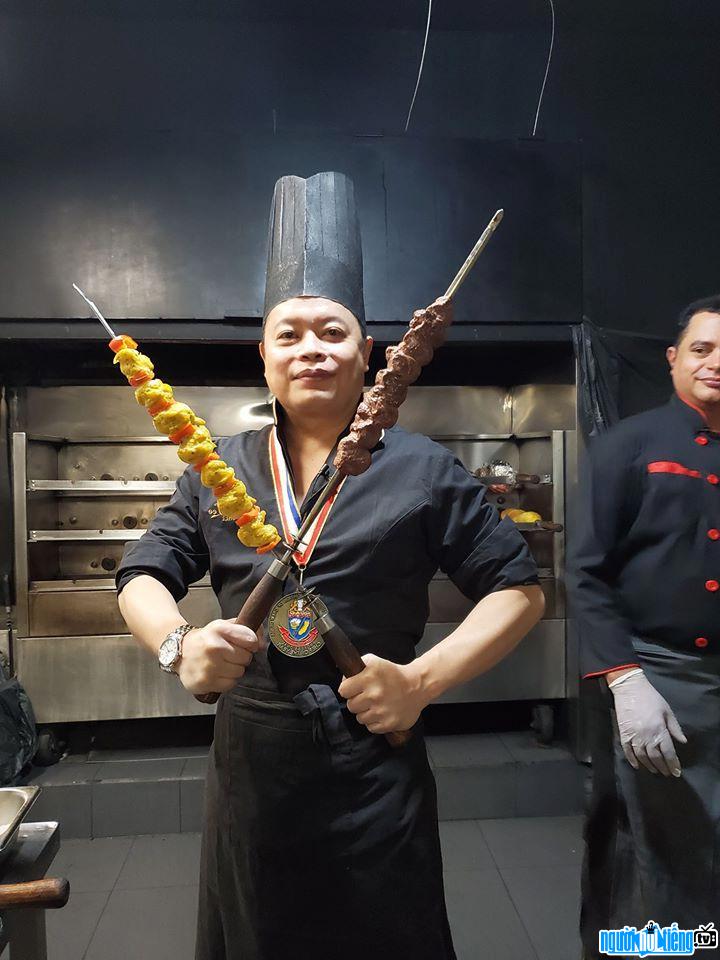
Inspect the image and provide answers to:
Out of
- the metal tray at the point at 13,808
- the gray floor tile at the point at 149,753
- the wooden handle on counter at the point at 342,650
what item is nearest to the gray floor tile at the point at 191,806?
the gray floor tile at the point at 149,753

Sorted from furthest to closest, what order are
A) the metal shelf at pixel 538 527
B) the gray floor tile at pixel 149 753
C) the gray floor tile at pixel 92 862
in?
the gray floor tile at pixel 149 753
the metal shelf at pixel 538 527
the gray floor tile at pixel 92 862

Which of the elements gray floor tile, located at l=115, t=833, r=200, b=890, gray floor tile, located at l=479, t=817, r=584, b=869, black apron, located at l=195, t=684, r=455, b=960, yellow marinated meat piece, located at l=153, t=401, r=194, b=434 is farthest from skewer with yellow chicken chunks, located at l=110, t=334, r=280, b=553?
gray floor tile, located at l=479, t=817, r=584, b=869

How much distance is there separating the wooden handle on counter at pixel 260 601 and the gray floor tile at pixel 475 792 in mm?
2195

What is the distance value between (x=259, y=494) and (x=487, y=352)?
2534 millimetres

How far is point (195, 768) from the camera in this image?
2.79m

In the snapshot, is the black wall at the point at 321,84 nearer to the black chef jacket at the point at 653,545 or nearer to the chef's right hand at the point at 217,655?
the black chef jacket at the point at 653,545

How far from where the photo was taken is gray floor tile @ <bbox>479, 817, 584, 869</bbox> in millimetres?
2400

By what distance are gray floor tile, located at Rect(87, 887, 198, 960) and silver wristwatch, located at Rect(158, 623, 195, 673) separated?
1647 millimetres

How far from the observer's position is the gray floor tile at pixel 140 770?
107 inches

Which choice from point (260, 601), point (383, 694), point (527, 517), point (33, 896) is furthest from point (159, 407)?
point (527, 517)

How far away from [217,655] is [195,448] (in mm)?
373

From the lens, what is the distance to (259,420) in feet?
11.7

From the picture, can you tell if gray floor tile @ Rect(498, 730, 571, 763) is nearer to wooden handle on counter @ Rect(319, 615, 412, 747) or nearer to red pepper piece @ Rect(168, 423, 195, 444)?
wooden handle on counter @ Rect(319, 615, 412, 747)

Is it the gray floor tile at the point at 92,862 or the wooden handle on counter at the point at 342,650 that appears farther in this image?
the gray floor tile at the point at 92,862
